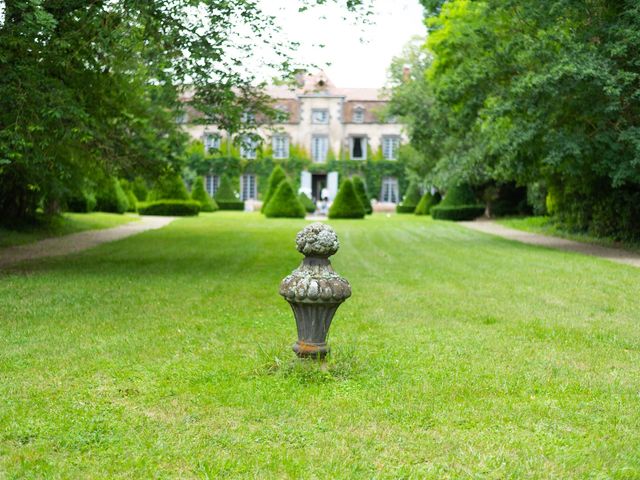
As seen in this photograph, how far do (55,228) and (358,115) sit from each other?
108 feet

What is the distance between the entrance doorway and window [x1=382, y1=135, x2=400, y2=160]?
4.72 meters

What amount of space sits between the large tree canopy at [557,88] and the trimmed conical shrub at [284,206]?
1444 centimetres

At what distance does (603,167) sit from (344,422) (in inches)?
517

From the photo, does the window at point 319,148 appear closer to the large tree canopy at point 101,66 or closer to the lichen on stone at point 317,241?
the large tree canopy at point 101,66

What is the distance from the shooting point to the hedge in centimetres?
3372

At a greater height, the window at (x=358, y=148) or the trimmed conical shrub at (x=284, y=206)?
the window at (x=358, y=148)

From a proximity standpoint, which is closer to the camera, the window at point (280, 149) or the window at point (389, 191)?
the window at point (280, 149)

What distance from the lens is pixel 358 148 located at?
171 ft

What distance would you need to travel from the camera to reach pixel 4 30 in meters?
10.4

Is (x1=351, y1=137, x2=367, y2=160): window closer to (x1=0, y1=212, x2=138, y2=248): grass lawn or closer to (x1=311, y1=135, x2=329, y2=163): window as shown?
(x1=311, y1=135, x2=329, y2=163): window

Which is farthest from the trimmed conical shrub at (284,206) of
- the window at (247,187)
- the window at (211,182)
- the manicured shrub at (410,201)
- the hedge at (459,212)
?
the window at (211,182)

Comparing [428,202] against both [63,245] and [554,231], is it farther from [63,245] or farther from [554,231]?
[63,245]

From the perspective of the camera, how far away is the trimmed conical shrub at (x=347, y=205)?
34.1 meters

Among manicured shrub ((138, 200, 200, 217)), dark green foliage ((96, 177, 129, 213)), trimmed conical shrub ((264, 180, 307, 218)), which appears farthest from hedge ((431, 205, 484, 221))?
dark green foliage ((96, 177, 129, 213))
